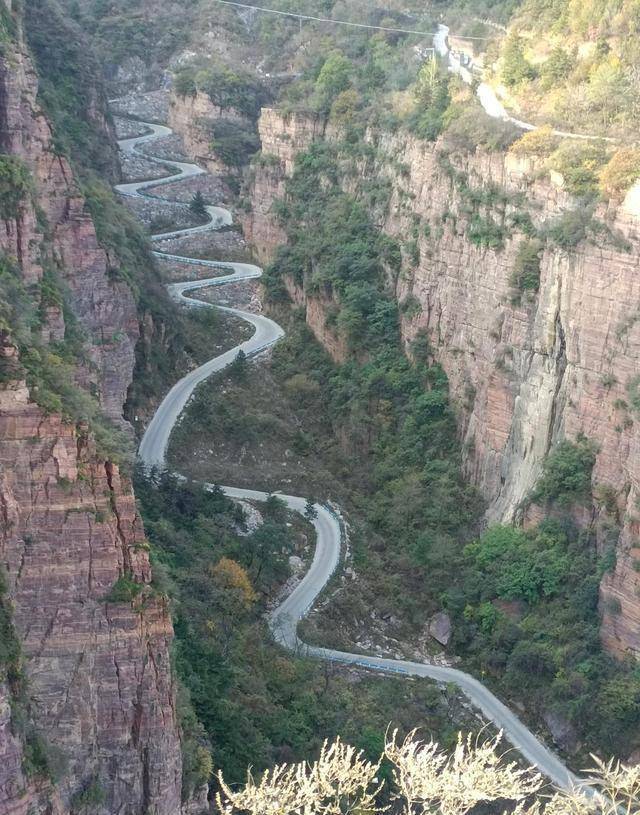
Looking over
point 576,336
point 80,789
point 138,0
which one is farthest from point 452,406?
point 138,0

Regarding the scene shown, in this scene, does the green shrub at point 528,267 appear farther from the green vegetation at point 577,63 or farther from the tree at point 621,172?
the green vegetation at point 577,63

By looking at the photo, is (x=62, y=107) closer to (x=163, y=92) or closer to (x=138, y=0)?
(x=163, y=92)

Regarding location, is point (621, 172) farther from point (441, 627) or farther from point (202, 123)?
point (202, 123)

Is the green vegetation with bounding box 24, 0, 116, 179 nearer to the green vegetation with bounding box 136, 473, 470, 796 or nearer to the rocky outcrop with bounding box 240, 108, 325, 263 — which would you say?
the rocky outcrop with bounding box 240, 108, 325, 263

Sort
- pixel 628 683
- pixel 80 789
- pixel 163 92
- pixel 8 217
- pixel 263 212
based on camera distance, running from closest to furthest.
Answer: pixel 80 789 → pixel 8 217 → pixel 628 683 → pixel 263 212 → pixel 163 92

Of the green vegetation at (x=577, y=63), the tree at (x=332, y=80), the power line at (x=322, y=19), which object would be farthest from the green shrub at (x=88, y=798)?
the tree at (x=332, y=80)

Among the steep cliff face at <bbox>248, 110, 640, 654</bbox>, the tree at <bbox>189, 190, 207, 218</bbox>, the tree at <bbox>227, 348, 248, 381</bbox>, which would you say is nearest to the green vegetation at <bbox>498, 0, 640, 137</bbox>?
the steep cliff face at <bbox>248, 110, 640, 654</bbox>

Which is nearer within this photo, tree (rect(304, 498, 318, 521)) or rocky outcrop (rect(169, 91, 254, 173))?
tree (rect(304, 498, 318, 521))
